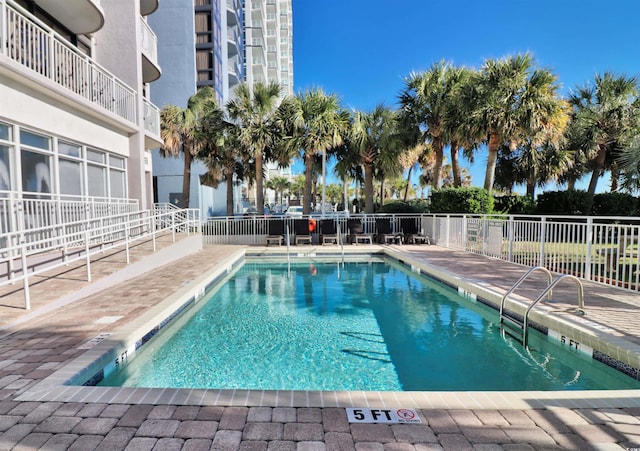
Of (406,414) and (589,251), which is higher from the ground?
(589,251)

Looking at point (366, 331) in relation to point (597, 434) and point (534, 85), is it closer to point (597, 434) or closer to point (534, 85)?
point (597, 434)

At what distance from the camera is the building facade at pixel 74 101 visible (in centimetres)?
700

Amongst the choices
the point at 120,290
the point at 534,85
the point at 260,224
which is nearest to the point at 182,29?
the point at 260,224

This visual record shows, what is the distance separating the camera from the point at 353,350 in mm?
4984

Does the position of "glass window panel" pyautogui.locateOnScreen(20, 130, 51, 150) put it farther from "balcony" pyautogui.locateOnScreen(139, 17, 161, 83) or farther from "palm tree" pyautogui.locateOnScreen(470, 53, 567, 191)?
"palm tree" pyautogui.locateOnScreen(470, 53, 567, 191)

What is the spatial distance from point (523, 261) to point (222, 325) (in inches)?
286

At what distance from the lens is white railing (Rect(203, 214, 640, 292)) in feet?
20.5

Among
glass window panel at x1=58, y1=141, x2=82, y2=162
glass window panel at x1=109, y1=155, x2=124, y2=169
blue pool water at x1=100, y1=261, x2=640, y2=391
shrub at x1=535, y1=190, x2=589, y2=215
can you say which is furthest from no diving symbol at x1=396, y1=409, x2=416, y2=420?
shrub at x1=535, y1=190, x2=589, y2=215

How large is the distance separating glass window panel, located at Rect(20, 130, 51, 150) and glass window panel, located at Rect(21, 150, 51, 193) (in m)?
0.18

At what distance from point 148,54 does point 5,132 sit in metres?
7.52

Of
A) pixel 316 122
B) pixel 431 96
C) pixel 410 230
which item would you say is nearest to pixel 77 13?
pixel 316 122

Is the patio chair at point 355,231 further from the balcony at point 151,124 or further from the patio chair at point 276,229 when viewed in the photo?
the balcony at point 151,124

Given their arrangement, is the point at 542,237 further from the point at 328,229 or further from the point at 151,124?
the point at 151,124

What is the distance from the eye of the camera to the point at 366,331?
18.8ft
